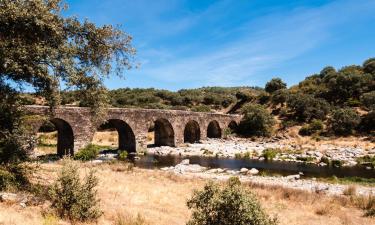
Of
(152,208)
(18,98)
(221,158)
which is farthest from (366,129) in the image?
(18,98)

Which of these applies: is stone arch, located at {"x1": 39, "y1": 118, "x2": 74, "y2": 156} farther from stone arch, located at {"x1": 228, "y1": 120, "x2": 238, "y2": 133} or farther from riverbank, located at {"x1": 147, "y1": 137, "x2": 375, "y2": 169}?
stone arch, located at {"x1": 228, "y1": 120, "x2": 238, "y2": 133}

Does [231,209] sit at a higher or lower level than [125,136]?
lower

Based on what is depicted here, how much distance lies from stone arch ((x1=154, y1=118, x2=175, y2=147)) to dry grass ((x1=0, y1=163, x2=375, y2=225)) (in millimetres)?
26390

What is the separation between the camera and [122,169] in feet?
75.6

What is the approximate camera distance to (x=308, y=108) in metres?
56.6

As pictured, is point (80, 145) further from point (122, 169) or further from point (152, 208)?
point (152, 208)

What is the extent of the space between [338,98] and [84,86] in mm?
57946

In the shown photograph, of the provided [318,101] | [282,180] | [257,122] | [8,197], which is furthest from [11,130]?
[318,101]

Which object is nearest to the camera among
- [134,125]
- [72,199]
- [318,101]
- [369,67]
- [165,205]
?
[72,199]

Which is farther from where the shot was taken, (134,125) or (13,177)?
(134,125)

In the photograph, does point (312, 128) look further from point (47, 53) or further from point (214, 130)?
point (47, 53)

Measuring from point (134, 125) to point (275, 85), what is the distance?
43.9 meters

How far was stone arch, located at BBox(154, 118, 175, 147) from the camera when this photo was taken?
46219mm

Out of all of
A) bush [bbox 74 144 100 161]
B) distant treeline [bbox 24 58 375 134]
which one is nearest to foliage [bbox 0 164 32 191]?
bush [bbox 74 144 100 161]
